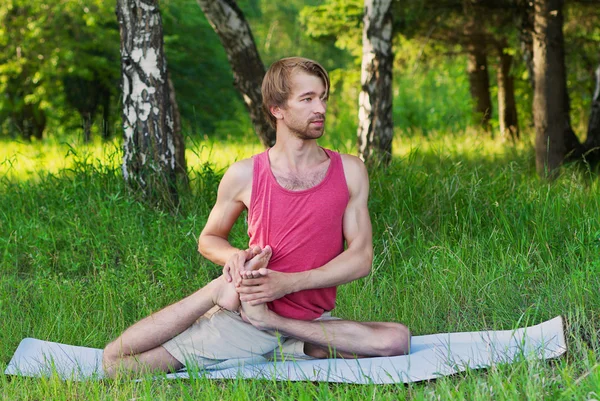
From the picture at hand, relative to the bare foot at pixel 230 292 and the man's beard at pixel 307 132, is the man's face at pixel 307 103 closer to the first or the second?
the man's beard at pixel 307 132

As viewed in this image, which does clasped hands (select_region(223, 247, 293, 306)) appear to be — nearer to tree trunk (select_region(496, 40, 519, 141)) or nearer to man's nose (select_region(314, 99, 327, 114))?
man's nose (select_region(314, 99, 327, 114))

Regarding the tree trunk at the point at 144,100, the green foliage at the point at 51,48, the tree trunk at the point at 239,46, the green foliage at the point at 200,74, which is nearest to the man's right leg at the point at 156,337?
the tree trunk at the point at 144,100

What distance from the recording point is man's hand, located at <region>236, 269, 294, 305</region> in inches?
158

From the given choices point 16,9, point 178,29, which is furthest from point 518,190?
point 178,29

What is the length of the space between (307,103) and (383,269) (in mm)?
1961

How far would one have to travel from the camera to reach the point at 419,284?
5.45 metres

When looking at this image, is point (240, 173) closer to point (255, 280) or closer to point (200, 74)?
point (255, 280)

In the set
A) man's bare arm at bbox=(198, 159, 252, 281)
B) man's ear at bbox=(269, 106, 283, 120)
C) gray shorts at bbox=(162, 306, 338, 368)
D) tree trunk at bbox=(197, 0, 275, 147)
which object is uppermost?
tree trunk at bbox=(197, 0, 275, 147)

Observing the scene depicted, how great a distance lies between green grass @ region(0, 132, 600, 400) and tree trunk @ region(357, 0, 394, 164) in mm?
1705

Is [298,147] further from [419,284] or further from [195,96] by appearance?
[195,96]

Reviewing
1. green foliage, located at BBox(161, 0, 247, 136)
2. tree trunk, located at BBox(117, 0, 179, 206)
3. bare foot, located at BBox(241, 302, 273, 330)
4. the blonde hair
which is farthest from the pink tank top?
green foliage, located at BBox(161, 0, 247, 136)

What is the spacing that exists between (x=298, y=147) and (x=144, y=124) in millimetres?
2877

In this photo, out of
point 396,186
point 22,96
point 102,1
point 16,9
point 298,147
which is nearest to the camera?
point 298,147

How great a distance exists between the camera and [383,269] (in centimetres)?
581
